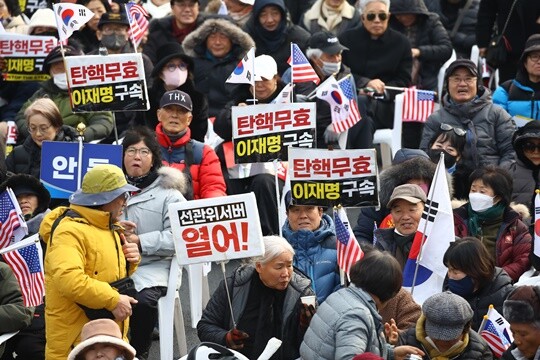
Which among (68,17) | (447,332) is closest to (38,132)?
(68,17)

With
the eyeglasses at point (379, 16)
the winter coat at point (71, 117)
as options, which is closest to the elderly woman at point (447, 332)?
the winter coat at point (71, 117)

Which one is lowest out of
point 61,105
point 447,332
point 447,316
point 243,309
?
point 243,309

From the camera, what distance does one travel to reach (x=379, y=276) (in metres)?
8.61

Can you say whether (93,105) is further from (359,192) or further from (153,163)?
(359,192)

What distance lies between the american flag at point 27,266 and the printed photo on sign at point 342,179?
6.25 feet

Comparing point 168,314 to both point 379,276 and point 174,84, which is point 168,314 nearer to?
point 379,276

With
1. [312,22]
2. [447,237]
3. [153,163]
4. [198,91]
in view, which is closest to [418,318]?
[447,237]

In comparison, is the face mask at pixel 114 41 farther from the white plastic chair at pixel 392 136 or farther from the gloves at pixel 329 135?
the white plastic chair at pixel 392 136

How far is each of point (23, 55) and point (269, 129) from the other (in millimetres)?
3778

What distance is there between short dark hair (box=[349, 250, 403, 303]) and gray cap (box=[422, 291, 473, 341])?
1.03 feet

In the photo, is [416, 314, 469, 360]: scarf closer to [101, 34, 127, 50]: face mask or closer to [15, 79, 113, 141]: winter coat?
[15, 79, 113, 141]: winter coat

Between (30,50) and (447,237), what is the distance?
5907 millimetres

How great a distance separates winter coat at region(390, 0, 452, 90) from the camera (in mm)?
16156

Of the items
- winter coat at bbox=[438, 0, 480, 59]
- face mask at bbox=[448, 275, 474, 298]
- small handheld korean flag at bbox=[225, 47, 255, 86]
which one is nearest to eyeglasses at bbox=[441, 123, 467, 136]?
small handheld korean flag at bbox=[225, 47, 255, 86]
